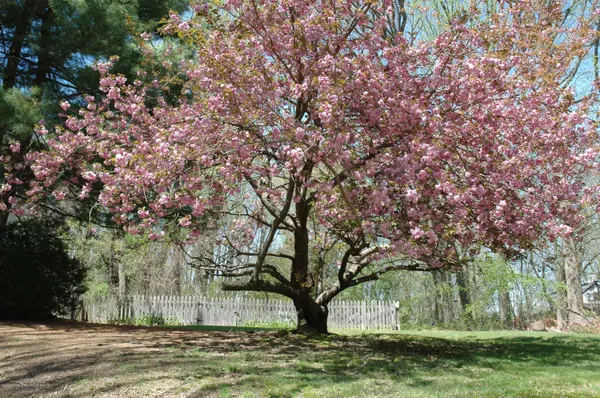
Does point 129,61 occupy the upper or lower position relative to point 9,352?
upper

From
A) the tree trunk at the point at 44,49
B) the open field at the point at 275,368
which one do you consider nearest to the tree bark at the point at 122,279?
the tree trunk at the point at 44,49

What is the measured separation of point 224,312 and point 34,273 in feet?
22.8

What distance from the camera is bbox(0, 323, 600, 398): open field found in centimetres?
486

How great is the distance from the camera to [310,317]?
968 centimetres

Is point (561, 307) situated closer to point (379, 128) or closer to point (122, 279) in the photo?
point (379, 128)

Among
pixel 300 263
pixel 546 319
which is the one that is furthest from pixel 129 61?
pixel 546 319

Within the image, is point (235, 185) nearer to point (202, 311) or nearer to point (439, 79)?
point (439, 79)

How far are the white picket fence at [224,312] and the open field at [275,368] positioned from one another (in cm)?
794

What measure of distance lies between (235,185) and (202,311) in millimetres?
10600

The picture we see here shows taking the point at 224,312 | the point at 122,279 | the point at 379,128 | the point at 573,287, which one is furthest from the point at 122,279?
the point at 379,128

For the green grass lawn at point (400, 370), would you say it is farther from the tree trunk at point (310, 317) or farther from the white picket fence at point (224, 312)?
the white picket fence at point (224, 312)

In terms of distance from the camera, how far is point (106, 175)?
7156 millimetres

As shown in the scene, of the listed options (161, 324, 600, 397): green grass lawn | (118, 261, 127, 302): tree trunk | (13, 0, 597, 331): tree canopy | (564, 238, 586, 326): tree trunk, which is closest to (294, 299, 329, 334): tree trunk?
(161, 324, 600, 397): green grass lawn

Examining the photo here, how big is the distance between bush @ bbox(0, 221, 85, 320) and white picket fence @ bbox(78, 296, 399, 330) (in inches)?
179
